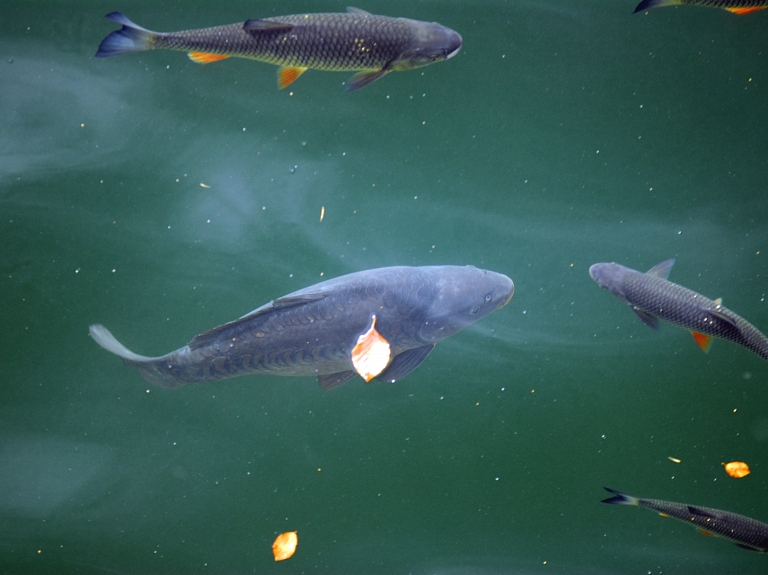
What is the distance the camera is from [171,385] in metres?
2.71

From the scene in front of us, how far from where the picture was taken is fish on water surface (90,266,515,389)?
239cm

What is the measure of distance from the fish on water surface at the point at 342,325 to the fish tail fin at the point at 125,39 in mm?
1255

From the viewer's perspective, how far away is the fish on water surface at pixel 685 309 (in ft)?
7.79

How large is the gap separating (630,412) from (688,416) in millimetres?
371

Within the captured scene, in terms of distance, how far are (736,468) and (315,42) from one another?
3.52m

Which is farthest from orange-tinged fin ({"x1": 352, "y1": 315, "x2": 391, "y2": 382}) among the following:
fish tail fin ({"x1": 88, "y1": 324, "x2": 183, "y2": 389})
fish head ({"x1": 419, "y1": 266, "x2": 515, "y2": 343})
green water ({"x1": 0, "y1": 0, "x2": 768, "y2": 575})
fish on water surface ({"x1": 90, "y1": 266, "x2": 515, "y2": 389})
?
fish tail fin ({"x1": 88, "y1": 324, "x2": 183, "y2": 389})

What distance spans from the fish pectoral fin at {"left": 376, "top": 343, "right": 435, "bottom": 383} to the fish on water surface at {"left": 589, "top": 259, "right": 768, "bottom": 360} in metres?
1.00

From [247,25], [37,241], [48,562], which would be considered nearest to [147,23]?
[247,25]

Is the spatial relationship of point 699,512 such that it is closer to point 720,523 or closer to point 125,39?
point 720,523

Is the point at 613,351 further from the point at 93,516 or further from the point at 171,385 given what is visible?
the point at 93,516

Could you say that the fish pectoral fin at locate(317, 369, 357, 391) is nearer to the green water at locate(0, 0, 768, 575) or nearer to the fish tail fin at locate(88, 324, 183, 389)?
the green water at locate(0, 0, 768, 575)

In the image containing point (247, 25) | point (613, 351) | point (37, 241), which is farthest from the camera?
point (613, 351)

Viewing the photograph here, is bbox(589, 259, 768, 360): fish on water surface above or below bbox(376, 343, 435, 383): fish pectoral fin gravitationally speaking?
above

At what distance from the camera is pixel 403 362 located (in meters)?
2.63
